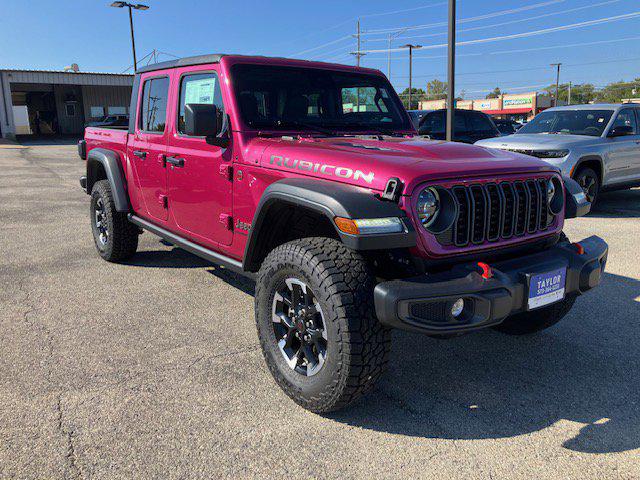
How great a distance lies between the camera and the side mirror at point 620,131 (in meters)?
8.45

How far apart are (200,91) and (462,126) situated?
371 inches

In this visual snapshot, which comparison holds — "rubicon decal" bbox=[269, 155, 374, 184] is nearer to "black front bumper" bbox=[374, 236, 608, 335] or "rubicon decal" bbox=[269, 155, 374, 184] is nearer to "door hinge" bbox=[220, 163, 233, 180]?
"door hinge" bbox=[220, 163, 233, 180]

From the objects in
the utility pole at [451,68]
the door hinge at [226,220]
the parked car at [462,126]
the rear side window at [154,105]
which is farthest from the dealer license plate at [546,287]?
the parked car at [462,126]

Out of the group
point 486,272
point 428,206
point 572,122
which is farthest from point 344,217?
point 572,122

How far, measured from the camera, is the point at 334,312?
2512mm

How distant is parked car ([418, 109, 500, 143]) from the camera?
12.0 m

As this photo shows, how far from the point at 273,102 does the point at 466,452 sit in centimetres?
250

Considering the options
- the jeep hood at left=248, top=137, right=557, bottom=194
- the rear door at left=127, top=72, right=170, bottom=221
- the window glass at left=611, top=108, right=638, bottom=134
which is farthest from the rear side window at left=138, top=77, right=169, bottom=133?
the window glass at left=611, top=108, right=638, bottom=134

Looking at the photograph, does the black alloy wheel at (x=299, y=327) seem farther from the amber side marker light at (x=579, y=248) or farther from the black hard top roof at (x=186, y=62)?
the black hard top roof at (x=186, y=62)

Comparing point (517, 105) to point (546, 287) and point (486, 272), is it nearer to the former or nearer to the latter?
point (546, 287)

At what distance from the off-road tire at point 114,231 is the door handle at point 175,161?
1366mm

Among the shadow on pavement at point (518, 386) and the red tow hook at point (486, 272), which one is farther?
the shadow on pavement at point (518, 386)

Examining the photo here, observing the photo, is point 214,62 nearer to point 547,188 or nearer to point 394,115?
point 394,115

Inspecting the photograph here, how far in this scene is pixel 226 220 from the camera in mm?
3607
